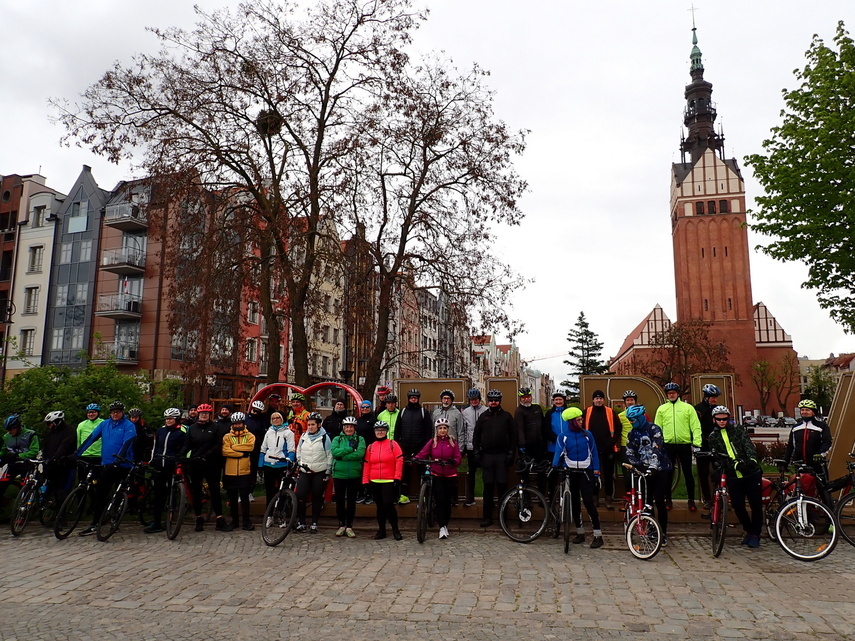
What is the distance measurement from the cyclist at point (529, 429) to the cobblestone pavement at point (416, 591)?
61.7 inches

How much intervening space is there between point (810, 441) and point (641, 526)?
9.64ft

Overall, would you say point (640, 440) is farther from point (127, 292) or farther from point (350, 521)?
point (127, 292)

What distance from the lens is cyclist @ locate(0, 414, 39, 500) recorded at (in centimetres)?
1093

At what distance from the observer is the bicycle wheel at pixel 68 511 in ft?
31.8

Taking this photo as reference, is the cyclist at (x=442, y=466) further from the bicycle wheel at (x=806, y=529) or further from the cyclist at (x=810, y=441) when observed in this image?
the cyclist at (x=810, y=441)

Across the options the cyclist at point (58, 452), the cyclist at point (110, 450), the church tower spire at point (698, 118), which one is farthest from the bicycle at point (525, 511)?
the church tower spire at point (698, 118)

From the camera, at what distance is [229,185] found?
16547mm

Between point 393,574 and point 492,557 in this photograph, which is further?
point 492,557

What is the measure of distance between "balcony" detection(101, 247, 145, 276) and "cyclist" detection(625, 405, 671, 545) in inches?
1403

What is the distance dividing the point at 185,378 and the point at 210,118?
6.50 metres

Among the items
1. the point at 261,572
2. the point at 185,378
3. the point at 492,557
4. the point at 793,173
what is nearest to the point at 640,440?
the point at 492,557

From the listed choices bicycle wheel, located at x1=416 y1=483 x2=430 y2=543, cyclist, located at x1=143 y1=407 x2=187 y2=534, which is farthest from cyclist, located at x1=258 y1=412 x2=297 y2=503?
bicycle wheel, located at x1=416 y1=483 x2=430 y2=543

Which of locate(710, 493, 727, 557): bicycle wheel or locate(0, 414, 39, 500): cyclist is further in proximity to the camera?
locate(0, 414, 39, 500): cyclist

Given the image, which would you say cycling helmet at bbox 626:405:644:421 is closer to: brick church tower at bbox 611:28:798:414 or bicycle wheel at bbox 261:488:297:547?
bicycle wheel at bbox 261:488:297:547
